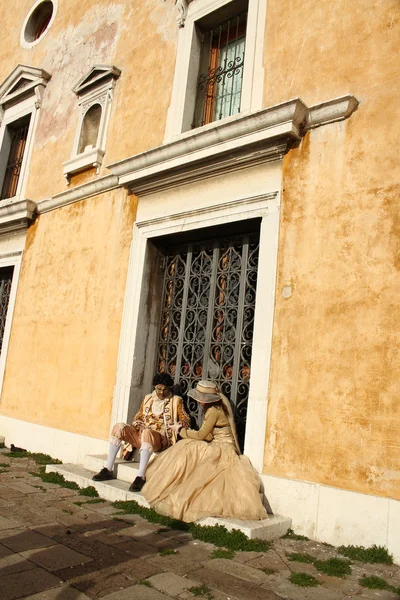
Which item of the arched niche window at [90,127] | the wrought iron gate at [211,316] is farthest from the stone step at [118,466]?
the arched niche window at [90,127]

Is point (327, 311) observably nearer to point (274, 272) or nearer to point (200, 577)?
point (274, 272)

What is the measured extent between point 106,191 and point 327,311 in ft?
13.9

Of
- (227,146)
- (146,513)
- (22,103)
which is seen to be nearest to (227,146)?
(227,146)

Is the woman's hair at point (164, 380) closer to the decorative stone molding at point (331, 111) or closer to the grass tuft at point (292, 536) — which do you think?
the grass tuft at point (292, 536)

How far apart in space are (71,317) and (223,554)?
470cm

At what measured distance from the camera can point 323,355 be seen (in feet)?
15.5

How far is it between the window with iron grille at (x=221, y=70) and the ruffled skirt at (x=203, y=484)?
13.9 feet

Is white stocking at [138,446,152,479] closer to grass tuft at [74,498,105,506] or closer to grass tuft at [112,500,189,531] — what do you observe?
grass tuft at [112,500,189,531]

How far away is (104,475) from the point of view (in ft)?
18.5

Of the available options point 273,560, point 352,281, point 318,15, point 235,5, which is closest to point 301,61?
point 318,15

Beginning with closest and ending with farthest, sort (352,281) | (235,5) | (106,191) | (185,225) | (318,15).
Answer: (352,281) < (318,15) < (185,225) < (235,5) < (106,191)

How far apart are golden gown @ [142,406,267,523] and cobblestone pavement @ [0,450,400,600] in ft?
0.95

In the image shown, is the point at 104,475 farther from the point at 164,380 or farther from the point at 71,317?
the point at 71,317

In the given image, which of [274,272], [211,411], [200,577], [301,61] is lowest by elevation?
[200,577]
